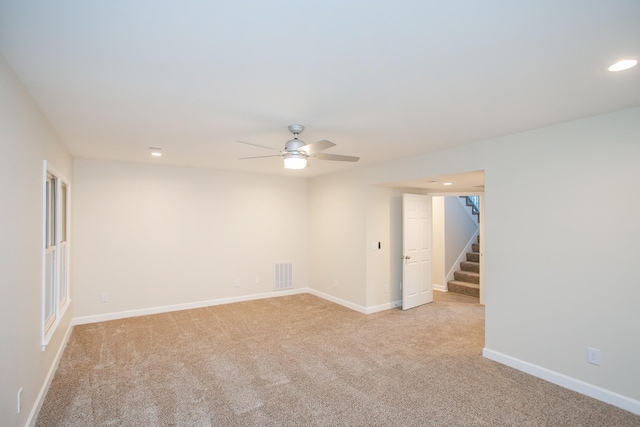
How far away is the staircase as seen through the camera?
6521 millimetres

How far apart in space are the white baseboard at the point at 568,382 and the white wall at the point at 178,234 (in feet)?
13.0

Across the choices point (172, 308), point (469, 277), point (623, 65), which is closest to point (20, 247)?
point (172, 308)

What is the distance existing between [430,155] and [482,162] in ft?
2.41

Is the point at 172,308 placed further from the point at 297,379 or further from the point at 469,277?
the point at 469,277

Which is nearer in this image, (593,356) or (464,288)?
(593,356)

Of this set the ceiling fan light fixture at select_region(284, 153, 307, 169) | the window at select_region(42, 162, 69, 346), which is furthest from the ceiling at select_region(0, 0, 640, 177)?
the window at select_region(42, 162, 69, 346)

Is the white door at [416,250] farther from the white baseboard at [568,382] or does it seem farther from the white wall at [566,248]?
the white baseboard at [568,382]

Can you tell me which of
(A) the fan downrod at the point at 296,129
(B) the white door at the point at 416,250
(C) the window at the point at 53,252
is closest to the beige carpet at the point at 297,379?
(C) the window at the point at 53,252

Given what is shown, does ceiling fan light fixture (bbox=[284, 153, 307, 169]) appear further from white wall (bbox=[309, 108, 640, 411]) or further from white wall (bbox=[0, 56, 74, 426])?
white wall (bbox=[309, 108, 640, 411])

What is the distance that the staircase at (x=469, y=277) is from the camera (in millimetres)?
6521

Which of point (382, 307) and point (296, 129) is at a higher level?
point (296, 129)

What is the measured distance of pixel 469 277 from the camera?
6.85 meters

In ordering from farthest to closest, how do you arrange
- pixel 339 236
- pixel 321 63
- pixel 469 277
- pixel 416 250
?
pixel 469 277 → pixel 339 236 → pixel 416 250 → pixel 321 63

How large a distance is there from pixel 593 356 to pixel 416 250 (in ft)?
9.82
